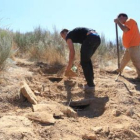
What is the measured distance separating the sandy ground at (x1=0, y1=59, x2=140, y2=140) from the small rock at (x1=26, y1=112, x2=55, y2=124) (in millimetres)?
53

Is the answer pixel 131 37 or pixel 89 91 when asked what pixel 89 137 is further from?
pixel 131 37

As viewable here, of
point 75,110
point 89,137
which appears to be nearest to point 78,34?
point 75,110

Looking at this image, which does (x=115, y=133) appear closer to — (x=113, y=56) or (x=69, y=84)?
(x=69, y=84)

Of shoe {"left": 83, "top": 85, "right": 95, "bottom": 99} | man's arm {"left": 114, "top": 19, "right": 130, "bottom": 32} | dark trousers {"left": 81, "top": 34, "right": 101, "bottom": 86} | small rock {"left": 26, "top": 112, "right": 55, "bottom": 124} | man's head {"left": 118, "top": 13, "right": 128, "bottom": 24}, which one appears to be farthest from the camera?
man's head {"left": 118, "top": 13, "right": 128, "bottom": 24}

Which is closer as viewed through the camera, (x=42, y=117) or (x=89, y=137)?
(x=89, y=137)

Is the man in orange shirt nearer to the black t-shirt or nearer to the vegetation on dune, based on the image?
the black t-shirt

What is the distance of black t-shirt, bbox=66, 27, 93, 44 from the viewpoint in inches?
199

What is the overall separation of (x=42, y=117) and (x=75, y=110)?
106 centimetres

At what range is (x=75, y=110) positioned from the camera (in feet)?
14.6

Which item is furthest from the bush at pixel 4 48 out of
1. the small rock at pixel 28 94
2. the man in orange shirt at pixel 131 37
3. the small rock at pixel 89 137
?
the man in orange shirt at pixel 131 37

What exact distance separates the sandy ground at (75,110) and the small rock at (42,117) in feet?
0.17

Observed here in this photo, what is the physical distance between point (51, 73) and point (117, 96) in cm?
222

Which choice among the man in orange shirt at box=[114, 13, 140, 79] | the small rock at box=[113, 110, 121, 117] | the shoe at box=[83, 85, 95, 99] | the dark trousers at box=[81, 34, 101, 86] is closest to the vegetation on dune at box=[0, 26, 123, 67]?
the dark trousers at box=[81, 34, 101, 86]

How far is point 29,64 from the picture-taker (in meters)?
6.56
